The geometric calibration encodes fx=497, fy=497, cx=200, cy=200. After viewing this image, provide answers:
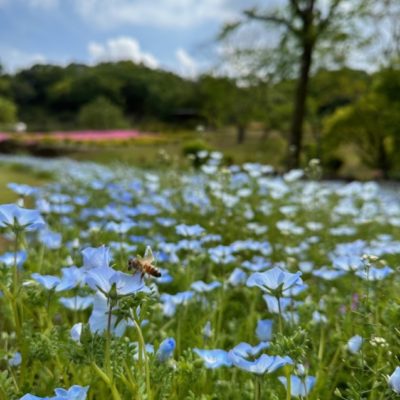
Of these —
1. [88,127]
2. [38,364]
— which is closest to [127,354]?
[38,364]

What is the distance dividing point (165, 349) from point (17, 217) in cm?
46

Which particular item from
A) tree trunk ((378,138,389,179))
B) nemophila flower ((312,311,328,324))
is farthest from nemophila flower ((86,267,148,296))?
tree trunk ((378,138,389,179))

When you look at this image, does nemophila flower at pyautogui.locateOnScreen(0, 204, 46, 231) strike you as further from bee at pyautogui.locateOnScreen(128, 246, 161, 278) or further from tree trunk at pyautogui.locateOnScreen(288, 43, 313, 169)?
tree trunk at pyautogui.locateOnScreen(288, 43, 313, 169)

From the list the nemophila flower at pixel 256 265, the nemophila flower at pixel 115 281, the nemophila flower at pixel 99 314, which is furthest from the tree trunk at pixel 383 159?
the nemophila flower at pixel 115 281

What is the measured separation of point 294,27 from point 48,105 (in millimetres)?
39569

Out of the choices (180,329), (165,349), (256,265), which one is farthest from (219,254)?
(165,349)

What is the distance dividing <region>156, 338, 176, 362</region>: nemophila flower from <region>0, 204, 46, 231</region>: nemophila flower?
Answer: 1.30 feet

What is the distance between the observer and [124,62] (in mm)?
49438

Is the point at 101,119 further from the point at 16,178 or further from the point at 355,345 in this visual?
the point at 355,345

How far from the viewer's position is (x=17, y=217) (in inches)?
45.3

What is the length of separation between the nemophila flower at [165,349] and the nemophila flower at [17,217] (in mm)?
396

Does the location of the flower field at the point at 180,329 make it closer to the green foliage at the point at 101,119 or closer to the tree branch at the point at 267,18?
the tree branch at the point at 267,18

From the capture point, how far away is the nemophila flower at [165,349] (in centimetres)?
115

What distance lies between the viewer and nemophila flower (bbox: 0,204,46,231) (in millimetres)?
1127
